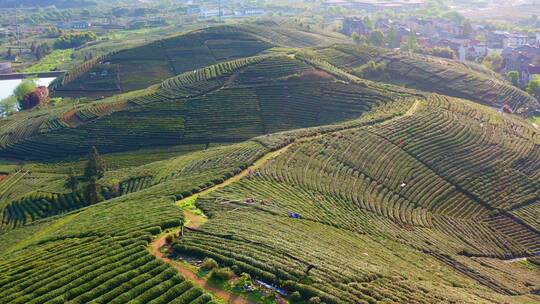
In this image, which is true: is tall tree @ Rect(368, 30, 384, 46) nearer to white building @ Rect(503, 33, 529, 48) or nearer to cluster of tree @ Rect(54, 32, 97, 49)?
white building @ Rect(503, 33, 529, 48)

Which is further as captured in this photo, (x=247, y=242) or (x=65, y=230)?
(x=65, y=230)

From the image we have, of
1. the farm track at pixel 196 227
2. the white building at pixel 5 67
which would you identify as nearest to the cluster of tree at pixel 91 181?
the farm track at pixel 196 227

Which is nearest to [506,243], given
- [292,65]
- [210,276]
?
[210,276]

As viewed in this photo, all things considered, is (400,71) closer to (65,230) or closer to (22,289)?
(65,230)

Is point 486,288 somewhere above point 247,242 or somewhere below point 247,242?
below

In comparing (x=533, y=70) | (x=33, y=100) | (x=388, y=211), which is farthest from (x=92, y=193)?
(x=533, y=70)

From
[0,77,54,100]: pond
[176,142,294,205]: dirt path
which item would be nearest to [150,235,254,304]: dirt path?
[176,142,294,205]: dirt path
